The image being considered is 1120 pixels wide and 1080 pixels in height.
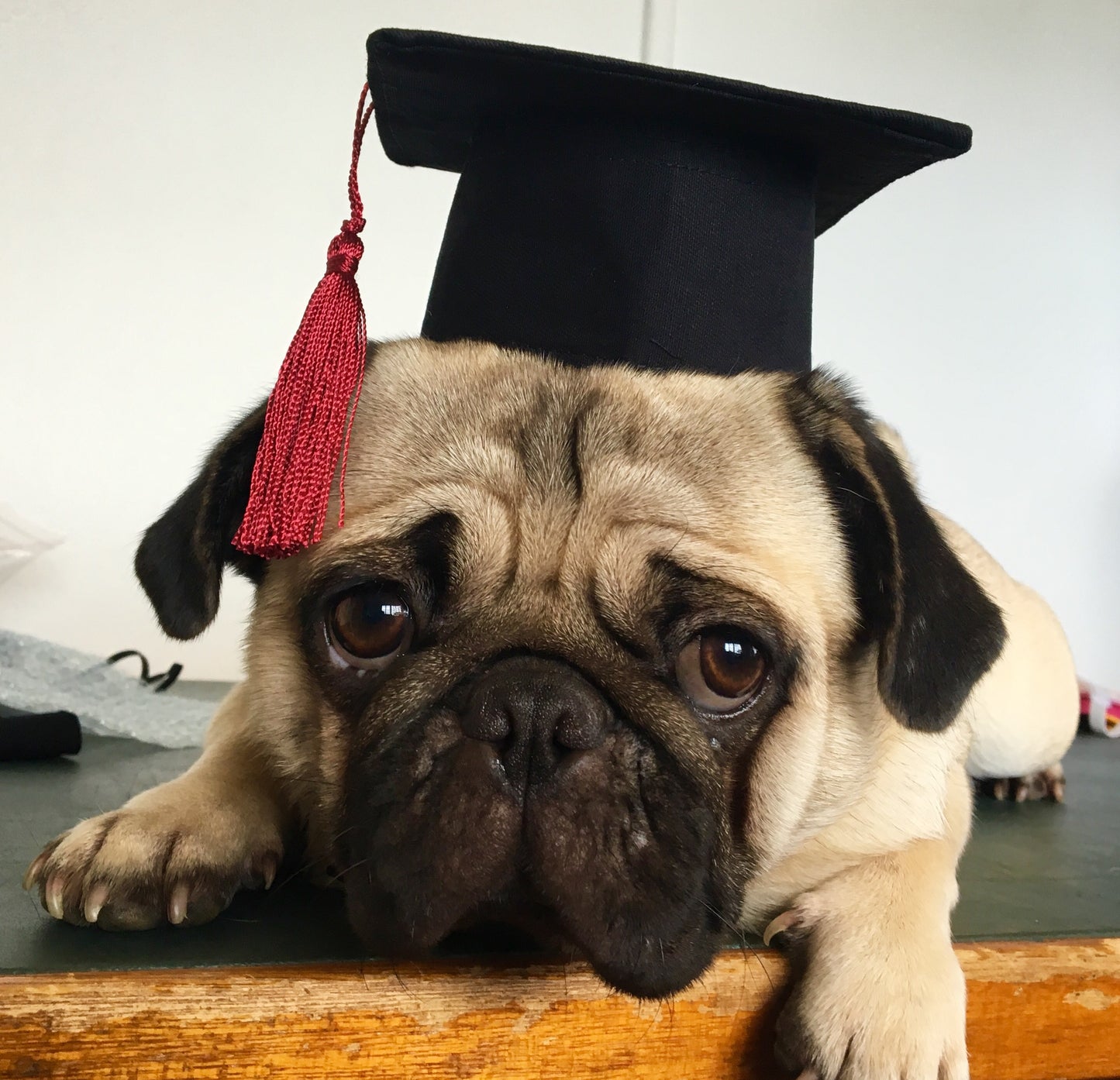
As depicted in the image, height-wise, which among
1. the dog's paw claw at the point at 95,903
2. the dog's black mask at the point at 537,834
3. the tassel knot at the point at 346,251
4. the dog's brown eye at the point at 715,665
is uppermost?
the tassel knot at the point at 346,251

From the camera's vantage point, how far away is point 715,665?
118cm

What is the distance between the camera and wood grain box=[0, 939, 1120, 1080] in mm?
931

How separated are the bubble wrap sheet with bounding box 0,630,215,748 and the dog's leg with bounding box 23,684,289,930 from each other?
101 centimetres

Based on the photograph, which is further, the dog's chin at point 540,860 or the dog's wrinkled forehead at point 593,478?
the dog's wrinkled forehead at point 593,478

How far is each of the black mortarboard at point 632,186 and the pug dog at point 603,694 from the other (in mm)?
89

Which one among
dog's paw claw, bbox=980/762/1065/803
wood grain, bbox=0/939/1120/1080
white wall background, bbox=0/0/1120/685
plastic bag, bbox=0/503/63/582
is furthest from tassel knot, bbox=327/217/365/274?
plastic bag, bbox=0/503/63/582

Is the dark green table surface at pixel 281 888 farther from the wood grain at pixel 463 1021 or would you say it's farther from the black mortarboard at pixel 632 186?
the black mortarboard at pixel 632 186

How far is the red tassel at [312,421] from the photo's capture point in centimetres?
123

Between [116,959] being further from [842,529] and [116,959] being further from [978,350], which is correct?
[978,350]

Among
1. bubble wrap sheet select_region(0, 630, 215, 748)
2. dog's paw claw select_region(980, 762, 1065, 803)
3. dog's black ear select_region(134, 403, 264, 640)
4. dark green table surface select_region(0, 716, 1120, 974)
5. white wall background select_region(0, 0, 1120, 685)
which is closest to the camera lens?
dark green table surface select_region(0, 716, 1120, 974)

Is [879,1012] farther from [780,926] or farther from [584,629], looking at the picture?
[584,629]

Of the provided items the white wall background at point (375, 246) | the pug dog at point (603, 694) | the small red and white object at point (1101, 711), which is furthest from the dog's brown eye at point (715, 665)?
the small red and white object at point (1101, 711)

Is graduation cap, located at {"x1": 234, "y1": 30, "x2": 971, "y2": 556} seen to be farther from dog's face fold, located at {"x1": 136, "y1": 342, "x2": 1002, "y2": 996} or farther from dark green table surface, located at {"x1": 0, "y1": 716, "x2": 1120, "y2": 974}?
dark green table surface, located at {"x1": 0, "y1": 716, "x2": 1120, "y2": 974}

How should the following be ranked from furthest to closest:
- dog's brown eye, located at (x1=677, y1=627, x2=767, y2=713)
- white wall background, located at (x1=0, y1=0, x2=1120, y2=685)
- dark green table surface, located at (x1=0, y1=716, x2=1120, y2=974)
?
white wall background, located at (x1=0, y1=0, x2=1120, y2=685) < dog's brown eye, located at (x1=677, y1=627, x2=767, y2=713) < dark green table surface, located at (x1=0, y1=716, x2=1120, y2=974)
